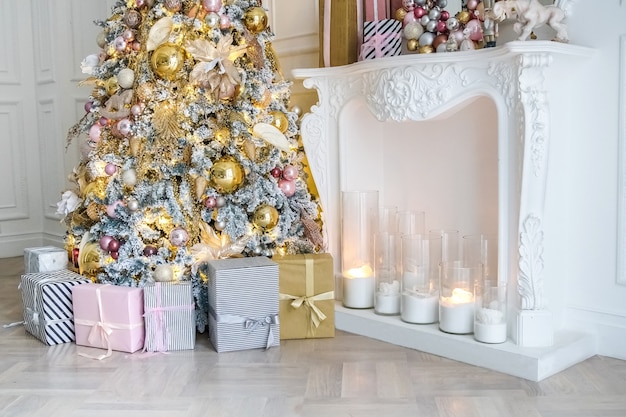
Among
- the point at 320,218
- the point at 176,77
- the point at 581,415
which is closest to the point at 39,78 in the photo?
the point at 176,77

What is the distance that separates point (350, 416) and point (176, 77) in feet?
5.53

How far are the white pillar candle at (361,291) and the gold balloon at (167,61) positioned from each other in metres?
1.21

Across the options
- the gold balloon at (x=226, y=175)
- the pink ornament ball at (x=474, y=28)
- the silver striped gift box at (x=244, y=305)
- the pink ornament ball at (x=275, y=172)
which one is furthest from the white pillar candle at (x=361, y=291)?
the pink ornament ball at (x=474, y=28)

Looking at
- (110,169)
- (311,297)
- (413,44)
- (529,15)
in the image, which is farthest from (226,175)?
(529,15)

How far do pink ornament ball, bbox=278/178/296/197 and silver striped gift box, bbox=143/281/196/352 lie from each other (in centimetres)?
62

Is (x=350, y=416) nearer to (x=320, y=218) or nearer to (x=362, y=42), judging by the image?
(x=320, y=218)

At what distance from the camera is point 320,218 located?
11.2 feet

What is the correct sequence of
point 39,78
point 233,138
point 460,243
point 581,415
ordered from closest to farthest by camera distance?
point 581,415
point 460,243
point 233,138
point 39,78

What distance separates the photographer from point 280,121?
3248mm

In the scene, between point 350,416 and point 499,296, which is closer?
point 350,416

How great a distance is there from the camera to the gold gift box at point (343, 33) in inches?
130

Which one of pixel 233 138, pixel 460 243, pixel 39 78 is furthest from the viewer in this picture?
pixel 39 78

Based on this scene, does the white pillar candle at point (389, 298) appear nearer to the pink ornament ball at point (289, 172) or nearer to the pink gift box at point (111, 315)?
the pink ornament ball at point (289, 172)

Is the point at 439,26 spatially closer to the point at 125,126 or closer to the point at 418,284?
the point at 418,284
